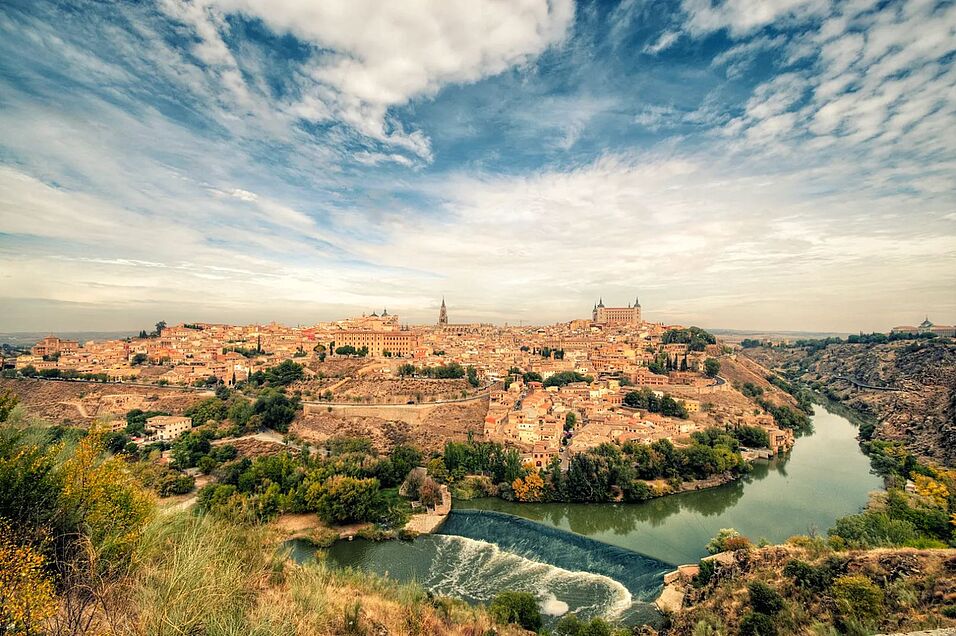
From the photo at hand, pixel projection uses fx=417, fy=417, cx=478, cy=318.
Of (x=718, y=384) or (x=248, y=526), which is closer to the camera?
Answer: (x=248, y=526)

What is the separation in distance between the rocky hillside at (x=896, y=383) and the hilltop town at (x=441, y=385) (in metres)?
5.90


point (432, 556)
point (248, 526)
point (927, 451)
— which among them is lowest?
point (432, 556)

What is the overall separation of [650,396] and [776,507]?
452 inches

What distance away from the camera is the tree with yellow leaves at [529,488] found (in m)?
17.1

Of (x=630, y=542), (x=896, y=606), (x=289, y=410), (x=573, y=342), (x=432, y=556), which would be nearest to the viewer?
(x=896, y=606)

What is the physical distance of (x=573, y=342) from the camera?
48.8 metres

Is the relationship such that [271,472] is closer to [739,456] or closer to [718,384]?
[739,456]

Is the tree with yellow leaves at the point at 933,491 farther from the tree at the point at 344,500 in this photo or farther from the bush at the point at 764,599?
the tree at the point at 344,500

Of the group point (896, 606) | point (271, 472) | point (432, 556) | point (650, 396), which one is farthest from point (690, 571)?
point (650, 396)

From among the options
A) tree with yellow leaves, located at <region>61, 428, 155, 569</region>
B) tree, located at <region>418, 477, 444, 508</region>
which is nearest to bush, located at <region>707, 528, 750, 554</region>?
tree, located at <region>418, 477, 444, 508</region>

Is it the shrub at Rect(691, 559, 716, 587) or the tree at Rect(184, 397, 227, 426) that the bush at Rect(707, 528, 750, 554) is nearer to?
the shrub at Rect(691, 559, 716, 587)

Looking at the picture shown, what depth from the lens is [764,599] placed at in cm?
795

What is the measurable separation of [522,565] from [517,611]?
3.49 meters

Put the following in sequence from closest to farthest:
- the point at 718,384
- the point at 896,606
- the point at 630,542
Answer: the point at 896,606
the point at 630,542
the point at 718,384
